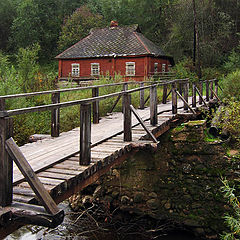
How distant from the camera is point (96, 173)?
4363mm

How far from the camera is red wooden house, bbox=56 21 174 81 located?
24.8m

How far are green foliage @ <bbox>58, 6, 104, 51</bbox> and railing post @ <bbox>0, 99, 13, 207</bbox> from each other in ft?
110

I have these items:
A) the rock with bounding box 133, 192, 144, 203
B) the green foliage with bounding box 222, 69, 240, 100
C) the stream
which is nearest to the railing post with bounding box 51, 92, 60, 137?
the stream

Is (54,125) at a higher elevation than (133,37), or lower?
lower

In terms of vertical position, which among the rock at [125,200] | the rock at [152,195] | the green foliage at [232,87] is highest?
the green foliage at [232,87]

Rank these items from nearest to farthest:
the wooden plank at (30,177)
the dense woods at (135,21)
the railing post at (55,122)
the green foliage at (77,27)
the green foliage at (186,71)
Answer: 1. the wooden plank at (30,177)
2. the railing post at (55,122)
3. the green foliage at (186,71)
4. the dense woods at (135,21)
5. the green foliage at (77,27)

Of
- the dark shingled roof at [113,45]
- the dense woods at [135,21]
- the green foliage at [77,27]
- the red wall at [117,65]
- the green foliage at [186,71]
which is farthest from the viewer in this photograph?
the green foliage at [77,27]

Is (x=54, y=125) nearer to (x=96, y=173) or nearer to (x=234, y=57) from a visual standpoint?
(x=96, y=173)

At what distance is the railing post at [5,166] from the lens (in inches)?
113

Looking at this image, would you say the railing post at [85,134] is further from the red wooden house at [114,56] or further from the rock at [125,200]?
the red wooden house at [114,56]

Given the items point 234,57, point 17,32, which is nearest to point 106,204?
point 234,57

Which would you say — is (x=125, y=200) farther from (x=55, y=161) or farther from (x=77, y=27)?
(x=77, y=27)

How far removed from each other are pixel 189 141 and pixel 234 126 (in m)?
1.26

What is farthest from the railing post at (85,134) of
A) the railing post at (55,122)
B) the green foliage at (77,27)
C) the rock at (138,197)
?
the green foliage at (77,27)
